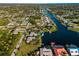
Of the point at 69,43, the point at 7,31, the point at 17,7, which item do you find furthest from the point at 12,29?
the point at 69,43

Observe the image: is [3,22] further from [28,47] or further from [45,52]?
[45,52]

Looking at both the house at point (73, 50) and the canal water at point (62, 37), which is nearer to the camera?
the house at point (73, 50)

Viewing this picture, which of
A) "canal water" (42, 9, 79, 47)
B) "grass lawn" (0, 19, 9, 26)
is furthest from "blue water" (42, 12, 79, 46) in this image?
"grass lawn" (0, 19, 9, 26)

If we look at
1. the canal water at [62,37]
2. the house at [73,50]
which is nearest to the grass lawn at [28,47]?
the canal water at [62,37]

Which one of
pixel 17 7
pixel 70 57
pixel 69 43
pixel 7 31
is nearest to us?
pixel 70 57

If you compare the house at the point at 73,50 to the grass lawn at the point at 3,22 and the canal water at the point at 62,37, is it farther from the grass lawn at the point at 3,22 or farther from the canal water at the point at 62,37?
the grass lawn at the point at 3,22

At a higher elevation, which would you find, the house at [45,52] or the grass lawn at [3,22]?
the grass lawn at [3,22]

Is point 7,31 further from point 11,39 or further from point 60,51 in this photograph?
point 60,51

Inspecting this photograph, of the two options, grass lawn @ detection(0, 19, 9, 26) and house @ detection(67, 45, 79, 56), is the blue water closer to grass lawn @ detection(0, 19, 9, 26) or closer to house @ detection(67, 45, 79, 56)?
house @ detection(67, 45, 79, 56)

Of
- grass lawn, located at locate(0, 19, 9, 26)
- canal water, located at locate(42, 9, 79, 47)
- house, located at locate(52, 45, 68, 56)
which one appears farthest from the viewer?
grass lawn, located at locate(0, 19, 9, 26)

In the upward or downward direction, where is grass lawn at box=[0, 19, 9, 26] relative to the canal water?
upward

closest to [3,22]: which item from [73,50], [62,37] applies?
[62,37]
